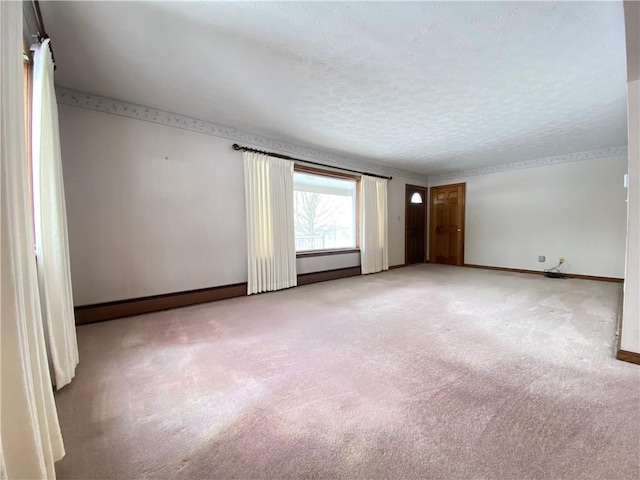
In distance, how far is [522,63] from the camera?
237 cm

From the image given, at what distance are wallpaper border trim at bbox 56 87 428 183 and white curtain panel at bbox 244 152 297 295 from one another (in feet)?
0.89

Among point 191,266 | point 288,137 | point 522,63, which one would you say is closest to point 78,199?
point 191,266

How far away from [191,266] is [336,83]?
2.92 m

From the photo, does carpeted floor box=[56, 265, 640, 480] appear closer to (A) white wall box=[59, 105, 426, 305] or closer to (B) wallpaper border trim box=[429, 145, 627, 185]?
A: (A) white wall box=[59, 105, 426, 305]

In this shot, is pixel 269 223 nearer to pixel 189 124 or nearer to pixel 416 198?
pixel 189 124

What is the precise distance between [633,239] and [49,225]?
420 cm

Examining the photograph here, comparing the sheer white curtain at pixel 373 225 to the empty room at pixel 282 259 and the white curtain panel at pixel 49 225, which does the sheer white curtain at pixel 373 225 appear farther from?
the white curtain panel at pixel 49 225

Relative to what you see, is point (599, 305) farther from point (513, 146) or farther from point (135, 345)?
point (135, 345)

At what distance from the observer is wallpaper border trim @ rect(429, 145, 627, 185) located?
4.97 metres

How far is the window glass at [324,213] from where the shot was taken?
562 cm

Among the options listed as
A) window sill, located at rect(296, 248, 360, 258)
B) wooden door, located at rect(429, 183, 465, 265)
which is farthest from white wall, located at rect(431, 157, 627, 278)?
window sill, located at rect(296, 248, 360, 258)

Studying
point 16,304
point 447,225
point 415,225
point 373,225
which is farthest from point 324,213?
point 16,304

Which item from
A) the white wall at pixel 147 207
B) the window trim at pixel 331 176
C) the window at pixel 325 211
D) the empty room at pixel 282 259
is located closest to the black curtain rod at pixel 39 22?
the empty room at pixel 282 259

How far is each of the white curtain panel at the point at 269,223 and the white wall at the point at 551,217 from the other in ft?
15.9
